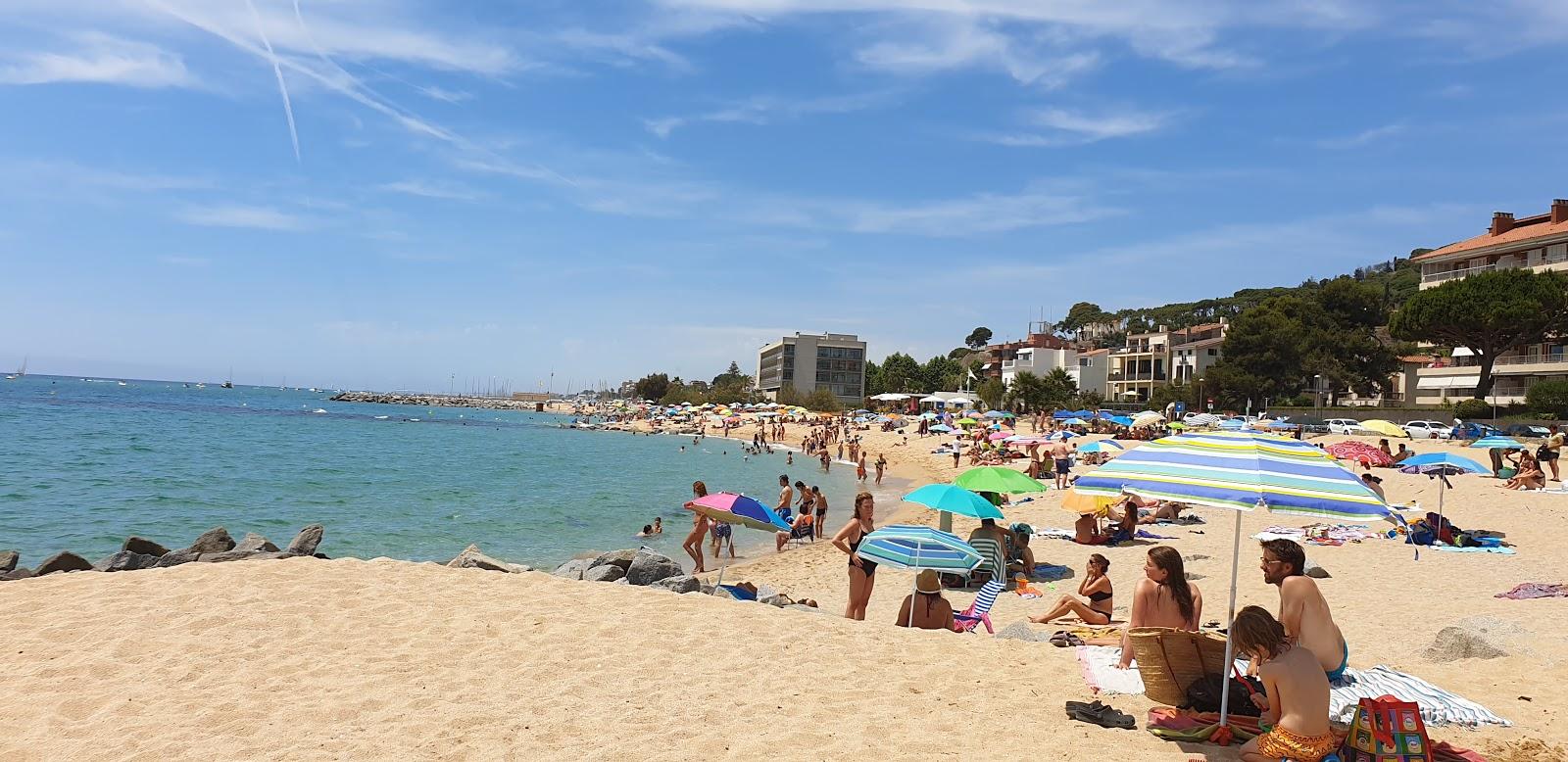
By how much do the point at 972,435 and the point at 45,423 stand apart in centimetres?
5268

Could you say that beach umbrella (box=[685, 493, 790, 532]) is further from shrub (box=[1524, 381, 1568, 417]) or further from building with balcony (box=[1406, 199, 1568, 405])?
building with balcony (box=[1406, 199, 1568, 405])

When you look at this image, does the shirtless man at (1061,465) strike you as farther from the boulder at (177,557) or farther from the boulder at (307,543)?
the boulder at (177,557)

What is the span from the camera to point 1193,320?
418ft

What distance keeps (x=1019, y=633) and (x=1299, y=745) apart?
11.0 feet

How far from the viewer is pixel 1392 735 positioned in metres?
4.21

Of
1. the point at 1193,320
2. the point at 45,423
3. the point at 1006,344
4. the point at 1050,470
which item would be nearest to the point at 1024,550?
the point at 1050,470

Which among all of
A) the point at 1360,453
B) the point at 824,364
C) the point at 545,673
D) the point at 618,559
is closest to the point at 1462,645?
the point at 545,673

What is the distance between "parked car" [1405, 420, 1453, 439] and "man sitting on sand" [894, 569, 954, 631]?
33761 mm

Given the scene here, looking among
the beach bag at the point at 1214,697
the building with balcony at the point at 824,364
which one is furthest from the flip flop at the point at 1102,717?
the building with balcony at the point at 824,364

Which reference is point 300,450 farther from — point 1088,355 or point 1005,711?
point 1088,355

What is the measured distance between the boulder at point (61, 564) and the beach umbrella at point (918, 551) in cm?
939

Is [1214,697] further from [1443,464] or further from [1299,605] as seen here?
[1443,464]

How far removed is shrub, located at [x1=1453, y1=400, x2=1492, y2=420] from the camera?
1532 inches

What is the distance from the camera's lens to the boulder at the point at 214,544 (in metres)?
11.9
